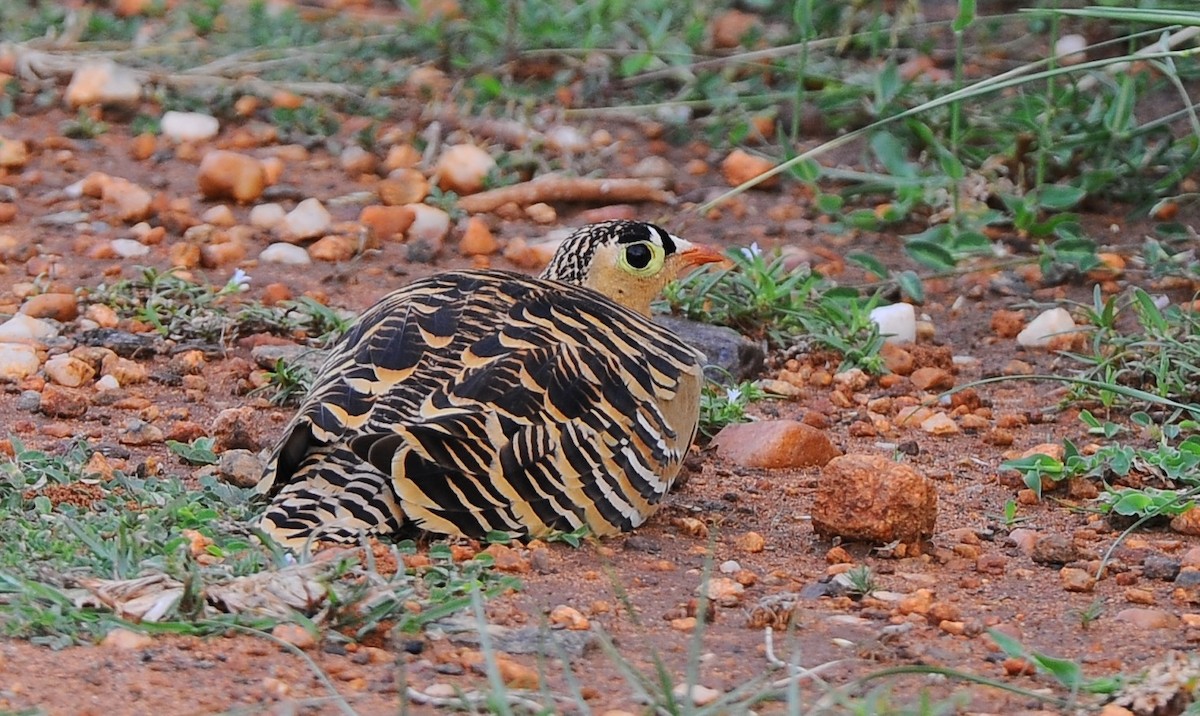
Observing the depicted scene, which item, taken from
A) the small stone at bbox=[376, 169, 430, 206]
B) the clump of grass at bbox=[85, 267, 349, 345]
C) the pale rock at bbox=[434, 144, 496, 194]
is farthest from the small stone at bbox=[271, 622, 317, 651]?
the pale rock at bbox=[434, 144, 496, 194]

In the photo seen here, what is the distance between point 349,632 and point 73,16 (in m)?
5.82

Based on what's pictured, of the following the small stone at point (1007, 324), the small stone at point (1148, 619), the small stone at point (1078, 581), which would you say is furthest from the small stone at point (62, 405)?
the small stone at point (1007, 324)

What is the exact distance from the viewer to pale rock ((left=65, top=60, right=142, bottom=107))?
7.62 meters

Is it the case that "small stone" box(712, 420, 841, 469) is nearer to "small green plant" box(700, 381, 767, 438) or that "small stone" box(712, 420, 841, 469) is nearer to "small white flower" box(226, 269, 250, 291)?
"small green plant" box(700, 381, 767, 438)

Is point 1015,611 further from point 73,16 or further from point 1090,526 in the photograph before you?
point 73,16

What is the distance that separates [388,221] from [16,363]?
187cm

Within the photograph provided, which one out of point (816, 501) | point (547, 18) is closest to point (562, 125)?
point (547, 18)

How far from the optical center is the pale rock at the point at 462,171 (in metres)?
7.08

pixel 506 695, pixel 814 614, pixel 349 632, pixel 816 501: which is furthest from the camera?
pixel 816 501

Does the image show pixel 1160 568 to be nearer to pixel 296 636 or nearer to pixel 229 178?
pixel 296 636

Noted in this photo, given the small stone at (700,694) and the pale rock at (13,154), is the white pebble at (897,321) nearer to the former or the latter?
the small stone at (700,694)

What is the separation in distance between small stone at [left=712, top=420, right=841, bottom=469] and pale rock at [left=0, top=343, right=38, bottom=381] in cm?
202

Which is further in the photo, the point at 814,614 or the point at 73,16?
the point at 73,16

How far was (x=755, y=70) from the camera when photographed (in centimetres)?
791
